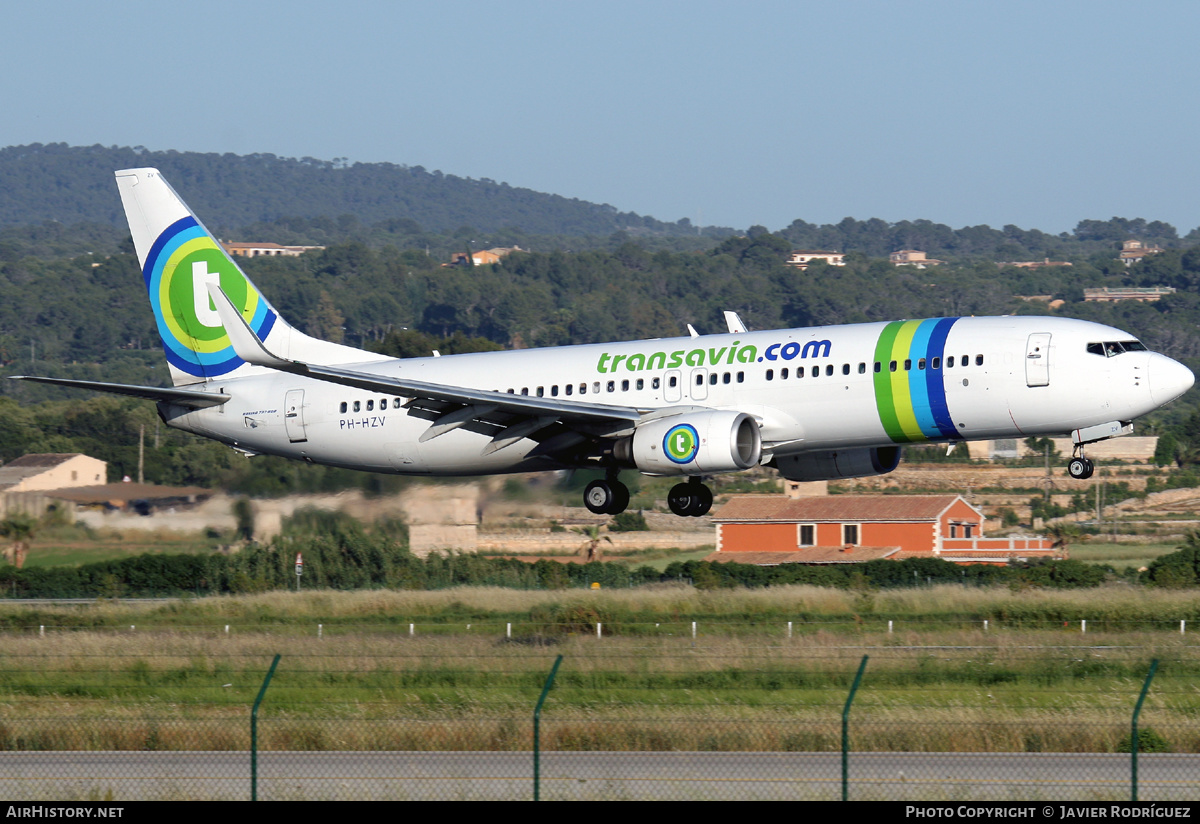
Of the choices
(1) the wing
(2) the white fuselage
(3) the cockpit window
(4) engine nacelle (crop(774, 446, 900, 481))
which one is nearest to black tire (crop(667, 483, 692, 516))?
(4) engine nacelle (crop(774, 446, 900, 481))

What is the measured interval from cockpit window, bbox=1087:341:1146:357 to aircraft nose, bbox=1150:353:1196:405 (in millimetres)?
704

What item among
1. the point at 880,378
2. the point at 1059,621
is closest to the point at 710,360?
the point at 880,378

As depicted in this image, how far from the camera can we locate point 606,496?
40125mm

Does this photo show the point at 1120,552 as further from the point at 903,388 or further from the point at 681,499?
the point at 903,388

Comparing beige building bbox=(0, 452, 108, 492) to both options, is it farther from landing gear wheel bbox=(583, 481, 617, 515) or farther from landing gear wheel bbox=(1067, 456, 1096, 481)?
landing gear wheel bbox=(1067, 456, 1096, 481)

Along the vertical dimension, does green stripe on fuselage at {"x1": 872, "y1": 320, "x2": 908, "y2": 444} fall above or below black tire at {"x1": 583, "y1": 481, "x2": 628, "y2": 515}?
above

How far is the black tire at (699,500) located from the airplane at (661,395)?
0.06 m

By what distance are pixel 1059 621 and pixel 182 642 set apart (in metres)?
23.7

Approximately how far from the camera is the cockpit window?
35188 millimetres

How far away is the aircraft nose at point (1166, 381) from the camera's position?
1363 inches

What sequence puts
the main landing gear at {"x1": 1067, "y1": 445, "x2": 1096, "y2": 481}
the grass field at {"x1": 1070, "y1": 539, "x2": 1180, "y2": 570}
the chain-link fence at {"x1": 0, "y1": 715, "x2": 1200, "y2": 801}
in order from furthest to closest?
the grass field at {"x1": 1070, "y1": 539, "x2": 1180, "y2": 570}, the main landing gear at {"x1": 1067, "y1": 445, "x2": 1096, "y2": 481}, the chain-link fence at {"x1": 0, "y1": 715, "x2": 1200, "y2": 801}

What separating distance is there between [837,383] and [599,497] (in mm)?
7324

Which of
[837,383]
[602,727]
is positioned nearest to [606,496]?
[837,383]

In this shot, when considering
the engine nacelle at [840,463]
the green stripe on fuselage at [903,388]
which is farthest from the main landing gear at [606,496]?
the green stripe on fuselage at [903,388]
